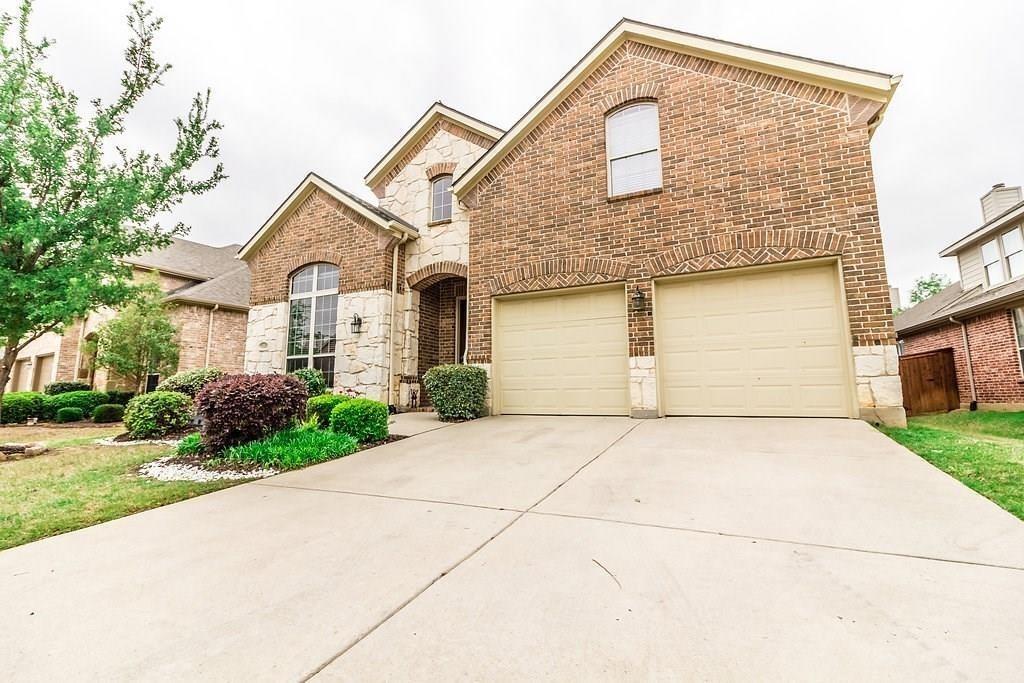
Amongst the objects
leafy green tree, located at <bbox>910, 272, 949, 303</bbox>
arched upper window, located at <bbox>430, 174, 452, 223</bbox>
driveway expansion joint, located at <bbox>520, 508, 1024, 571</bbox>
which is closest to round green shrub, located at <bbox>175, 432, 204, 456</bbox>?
driveway expansion joint, located at <bbox>520, 508, 1024, 571</bbox>

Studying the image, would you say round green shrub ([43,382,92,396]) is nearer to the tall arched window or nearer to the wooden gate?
the tall arched window

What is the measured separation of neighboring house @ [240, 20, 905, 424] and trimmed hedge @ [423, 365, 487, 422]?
1.88 ft

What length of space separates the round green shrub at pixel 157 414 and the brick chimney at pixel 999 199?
2348 cm

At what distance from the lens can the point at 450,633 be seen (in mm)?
1572

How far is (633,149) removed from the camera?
8.04 meters

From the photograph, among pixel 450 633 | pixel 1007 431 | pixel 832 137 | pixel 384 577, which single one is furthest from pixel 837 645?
pixel 1007 431

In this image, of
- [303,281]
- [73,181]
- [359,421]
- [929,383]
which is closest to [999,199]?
[929,383]

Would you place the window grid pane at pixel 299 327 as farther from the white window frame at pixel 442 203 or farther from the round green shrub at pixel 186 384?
the white window frame at pixel 442 203

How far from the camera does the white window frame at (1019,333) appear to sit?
11.1 meters

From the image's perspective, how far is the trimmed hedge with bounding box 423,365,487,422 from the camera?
7.70 m

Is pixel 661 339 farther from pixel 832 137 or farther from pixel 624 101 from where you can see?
pixel 624 101

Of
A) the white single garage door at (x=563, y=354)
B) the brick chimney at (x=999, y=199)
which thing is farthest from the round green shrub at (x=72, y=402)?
the brick chimney at (x=999, y=199)

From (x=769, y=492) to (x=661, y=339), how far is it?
4.46 metres

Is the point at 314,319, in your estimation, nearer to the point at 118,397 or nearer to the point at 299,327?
the point at 299,327
